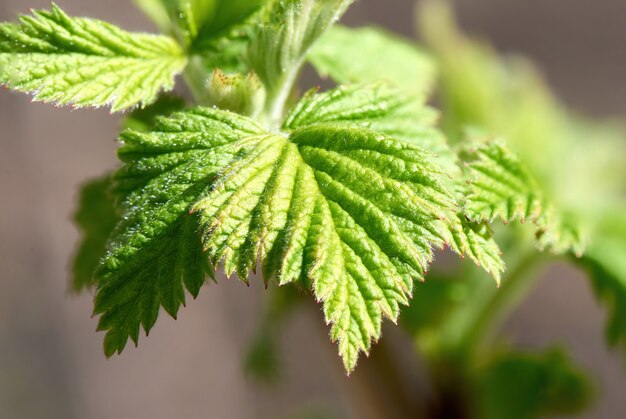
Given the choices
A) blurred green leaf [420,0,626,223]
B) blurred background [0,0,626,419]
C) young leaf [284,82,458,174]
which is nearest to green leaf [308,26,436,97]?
young leaf [284,82,458,174]

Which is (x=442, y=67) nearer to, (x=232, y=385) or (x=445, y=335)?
(x=445, y=335)

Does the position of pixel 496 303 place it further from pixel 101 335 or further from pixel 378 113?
pixel 101 335

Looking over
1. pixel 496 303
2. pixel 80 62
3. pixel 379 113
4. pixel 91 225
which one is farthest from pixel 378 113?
pixel 496 303

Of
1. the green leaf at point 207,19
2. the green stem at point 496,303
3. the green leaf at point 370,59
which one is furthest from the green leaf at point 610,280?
the green leaf at point 207,19

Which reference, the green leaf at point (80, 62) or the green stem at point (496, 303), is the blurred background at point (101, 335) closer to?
the green stem at point (496, 303)

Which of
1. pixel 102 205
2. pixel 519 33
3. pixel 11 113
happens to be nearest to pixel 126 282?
pixel 102 205

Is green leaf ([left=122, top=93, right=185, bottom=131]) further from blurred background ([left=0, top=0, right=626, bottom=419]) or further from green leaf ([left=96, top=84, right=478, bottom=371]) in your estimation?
blurred background ([left=0, top=0, right=626, bottom=419])
